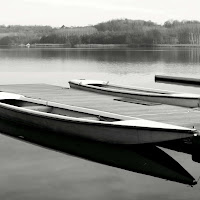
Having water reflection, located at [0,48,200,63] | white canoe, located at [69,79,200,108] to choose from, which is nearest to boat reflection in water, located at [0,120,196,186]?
white canoe, located at [69,79,200,108]

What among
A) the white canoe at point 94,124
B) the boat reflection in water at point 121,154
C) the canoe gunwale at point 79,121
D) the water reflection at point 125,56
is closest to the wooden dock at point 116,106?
the white canoe at point 94,124

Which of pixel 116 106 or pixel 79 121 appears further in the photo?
pixel 116 106

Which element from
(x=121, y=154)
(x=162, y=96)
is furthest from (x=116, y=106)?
(x=121, y=154)

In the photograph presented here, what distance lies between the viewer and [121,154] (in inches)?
409

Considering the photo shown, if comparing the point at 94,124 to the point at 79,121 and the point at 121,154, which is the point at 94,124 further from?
the point at 121,154

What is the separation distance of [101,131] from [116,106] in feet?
10.2

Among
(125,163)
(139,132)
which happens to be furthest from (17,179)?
(139,132)

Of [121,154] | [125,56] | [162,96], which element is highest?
[162,96]

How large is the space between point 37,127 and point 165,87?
50.0 feet

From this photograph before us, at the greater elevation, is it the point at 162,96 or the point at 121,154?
the point at 162,96

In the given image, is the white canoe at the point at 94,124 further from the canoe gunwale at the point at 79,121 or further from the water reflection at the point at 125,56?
the water reflection at the point at 125,56

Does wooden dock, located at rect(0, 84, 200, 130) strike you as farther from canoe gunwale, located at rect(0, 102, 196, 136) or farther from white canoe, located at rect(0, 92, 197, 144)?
canoe gunwale, located at rect(0, 102, 196, 136)

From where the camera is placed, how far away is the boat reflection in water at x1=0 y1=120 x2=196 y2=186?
30.0 feet

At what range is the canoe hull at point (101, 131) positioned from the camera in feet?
33.0
